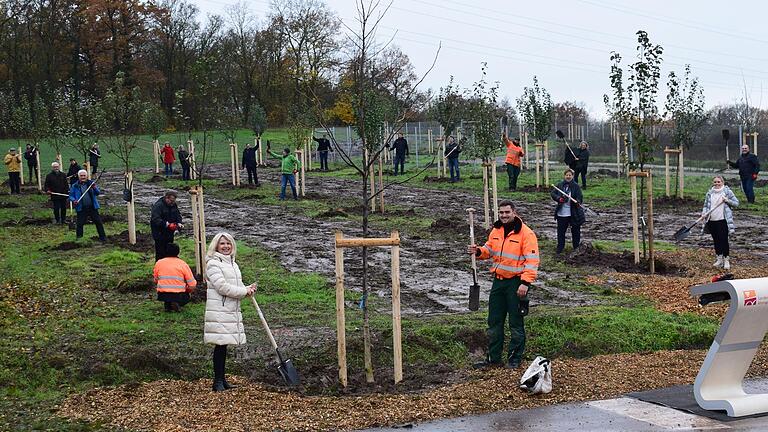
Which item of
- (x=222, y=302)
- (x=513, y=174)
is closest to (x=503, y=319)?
(x=222, y=302)

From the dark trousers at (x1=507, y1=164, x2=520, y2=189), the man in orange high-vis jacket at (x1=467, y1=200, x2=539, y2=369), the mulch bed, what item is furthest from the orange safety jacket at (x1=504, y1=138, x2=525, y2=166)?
the mulch bed

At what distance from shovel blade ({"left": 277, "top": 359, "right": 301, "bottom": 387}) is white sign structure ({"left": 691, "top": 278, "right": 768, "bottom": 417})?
405 centimetres

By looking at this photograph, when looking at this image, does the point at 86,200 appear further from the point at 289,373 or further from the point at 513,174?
the point at 513,174

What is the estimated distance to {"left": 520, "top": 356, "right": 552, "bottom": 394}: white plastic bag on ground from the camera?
9.39m

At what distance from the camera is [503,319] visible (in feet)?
35.1

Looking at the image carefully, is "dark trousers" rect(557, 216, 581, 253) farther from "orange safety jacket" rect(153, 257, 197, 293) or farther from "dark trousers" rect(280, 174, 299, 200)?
"dark trousers" rect(280, 174, 299, 200)

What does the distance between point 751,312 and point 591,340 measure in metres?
3.02

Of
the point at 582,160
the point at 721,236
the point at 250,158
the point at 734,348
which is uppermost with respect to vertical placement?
the point at 250,158

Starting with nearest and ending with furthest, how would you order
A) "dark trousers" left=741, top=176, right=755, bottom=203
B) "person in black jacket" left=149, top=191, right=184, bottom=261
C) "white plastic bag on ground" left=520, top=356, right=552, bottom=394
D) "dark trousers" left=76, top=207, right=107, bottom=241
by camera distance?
"white plastic bag on ground" left=520, top=356, right=552, bottom=394 → "person in black jacket" left=149, top=191, right=184, bottom=261 → "dark trousers" left=76, top=207, right=107, bottom=241 → "dark trousers" left=741, top=176, right=755, bottom=203

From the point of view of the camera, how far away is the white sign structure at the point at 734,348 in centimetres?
873

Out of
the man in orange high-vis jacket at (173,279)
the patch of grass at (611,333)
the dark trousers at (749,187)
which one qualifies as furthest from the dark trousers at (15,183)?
the patch of grass at (611,333)

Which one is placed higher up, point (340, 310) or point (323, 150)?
point (323, 150)

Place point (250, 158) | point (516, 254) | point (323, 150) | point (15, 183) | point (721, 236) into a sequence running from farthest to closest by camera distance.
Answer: point (323, 150), point (250, 158), point (15, 183), point (721, 236), point (516, 254)

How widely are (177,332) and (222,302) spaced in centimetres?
250
